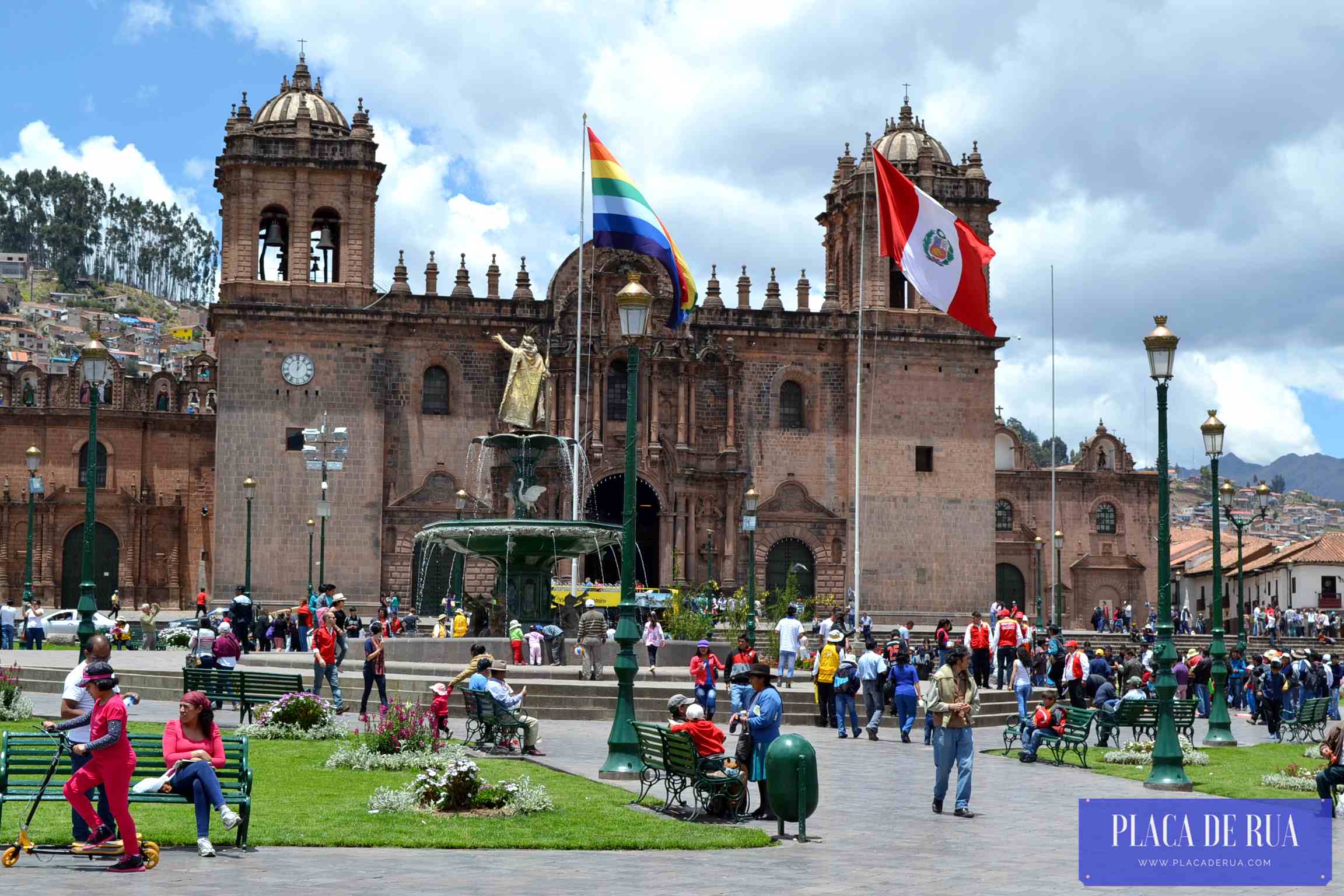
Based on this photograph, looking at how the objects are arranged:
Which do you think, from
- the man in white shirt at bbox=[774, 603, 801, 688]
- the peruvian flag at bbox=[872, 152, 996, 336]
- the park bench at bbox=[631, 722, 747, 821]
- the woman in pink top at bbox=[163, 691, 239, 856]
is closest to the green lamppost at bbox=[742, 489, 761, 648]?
the man in white shirt at bbox=[774, 603, 801, 688]

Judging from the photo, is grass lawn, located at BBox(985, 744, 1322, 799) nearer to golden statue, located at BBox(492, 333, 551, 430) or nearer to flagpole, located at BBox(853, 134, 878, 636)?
golden statue, located at BBox(492, 333, 551, 430)

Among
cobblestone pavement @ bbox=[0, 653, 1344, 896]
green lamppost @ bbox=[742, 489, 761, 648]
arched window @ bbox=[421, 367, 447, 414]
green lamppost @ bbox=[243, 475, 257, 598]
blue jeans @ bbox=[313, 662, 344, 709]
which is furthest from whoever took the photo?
arched window @ bbox=[421, 367, 447, 414]

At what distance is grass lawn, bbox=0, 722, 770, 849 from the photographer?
11.7m

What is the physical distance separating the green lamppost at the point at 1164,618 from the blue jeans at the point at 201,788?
9646 millimetres

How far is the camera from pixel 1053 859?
11.8m

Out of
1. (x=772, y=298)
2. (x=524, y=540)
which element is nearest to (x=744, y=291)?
(x=772, y=298)

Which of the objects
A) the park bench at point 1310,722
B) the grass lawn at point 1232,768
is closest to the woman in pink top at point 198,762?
the grass lawn at point 1232,768

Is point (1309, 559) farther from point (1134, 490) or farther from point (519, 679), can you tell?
point (519, 679)

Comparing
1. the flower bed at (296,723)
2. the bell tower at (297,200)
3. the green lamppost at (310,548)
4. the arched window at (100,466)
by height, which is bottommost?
the flower bed at (296,723)

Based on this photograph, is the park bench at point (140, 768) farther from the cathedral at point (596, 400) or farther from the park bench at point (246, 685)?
the cathedral at point (596, 400)

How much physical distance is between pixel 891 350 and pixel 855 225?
4181 millimetres

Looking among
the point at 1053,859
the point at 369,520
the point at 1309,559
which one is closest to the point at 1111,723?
the point at 1053,859

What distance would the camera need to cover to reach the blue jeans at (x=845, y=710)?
21781mm

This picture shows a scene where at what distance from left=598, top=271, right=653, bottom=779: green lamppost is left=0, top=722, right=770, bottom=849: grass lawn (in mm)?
894
